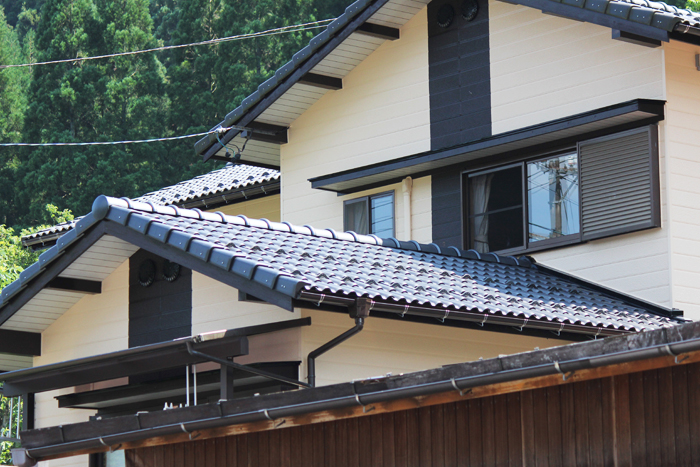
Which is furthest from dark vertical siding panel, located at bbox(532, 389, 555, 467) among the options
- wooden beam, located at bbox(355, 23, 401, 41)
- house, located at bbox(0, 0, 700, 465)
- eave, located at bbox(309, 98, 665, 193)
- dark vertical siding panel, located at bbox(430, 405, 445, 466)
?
wooden beam, located at bbox(355, 23, 401, 41)

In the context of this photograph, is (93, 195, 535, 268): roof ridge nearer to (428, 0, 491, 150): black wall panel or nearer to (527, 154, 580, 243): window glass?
(527, 154, 580, 243): window glass

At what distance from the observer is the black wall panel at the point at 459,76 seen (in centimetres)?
1452

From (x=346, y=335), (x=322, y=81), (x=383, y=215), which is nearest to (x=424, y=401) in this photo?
(x=346, y=335)

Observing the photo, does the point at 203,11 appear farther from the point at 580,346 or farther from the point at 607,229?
the point at 580,346

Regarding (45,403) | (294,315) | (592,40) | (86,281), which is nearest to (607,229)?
(592,40)

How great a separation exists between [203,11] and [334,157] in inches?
915

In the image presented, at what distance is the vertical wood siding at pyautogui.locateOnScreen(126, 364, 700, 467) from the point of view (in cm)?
596

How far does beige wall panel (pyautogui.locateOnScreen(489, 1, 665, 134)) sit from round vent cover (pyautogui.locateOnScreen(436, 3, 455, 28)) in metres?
0.66

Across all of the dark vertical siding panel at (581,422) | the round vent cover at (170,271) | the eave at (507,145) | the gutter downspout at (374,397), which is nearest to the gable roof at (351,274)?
the round vent cover at (170,271)

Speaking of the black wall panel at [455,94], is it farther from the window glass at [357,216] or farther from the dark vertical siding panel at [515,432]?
the dark vertical siding panel at [515,432]

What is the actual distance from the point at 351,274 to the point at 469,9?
5.83 metres

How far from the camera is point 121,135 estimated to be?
3772 cm

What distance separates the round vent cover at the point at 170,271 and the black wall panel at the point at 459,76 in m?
4.61

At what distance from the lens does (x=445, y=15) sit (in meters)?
15.1
